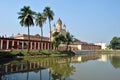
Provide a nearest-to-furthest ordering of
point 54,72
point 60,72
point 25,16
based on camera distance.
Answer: point 54,72
point 60,72
point 25,16

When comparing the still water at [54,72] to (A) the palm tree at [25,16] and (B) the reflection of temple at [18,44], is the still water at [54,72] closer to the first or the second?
(A) the palm tree at [25,16]

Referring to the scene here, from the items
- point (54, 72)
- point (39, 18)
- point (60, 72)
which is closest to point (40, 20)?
point (39, 18)

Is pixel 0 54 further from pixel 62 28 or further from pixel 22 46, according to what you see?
pixel 62 28

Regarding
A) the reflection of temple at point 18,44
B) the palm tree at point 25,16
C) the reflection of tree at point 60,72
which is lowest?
the reflection of tree at point 60,72

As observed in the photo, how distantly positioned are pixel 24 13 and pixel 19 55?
13377 millimetres

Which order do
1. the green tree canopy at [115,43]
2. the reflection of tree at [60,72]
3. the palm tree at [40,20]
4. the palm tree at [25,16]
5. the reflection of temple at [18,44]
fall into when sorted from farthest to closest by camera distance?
the green tree canopy at [115,43]
the palm tree at [40,20]
the reflection of temple at [18,44]
the palm tree at [25,16]
the reflection of tree at [60,72]

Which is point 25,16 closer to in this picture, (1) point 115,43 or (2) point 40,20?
(2) point 40,20

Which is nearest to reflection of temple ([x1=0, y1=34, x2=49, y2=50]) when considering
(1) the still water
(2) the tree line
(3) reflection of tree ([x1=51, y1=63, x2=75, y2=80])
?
(2) the tree line

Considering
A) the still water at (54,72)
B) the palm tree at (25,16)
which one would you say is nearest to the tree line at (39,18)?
the palm tree at (25,16)

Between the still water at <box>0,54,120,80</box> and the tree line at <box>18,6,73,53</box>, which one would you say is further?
the tree line at <box>18,6,73,53</box>

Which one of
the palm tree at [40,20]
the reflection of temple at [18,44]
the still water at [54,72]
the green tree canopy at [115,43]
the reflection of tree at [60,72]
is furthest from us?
the green tree canopy at [115,43]

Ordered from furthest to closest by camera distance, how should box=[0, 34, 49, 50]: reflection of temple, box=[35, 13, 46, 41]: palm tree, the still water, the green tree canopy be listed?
1. the green tree canopy
2. box=[35, 13, 46, 41]: palm tree
3. box=[0, 34, 49, 50]: reflection of temple
4. the still water

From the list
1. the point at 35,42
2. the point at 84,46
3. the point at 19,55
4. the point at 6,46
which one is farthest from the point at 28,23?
the point at 84,46

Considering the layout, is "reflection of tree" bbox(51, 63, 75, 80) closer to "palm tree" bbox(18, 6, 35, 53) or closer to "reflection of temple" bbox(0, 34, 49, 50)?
"palm tree" bbox(18, 6, 35, 53)
